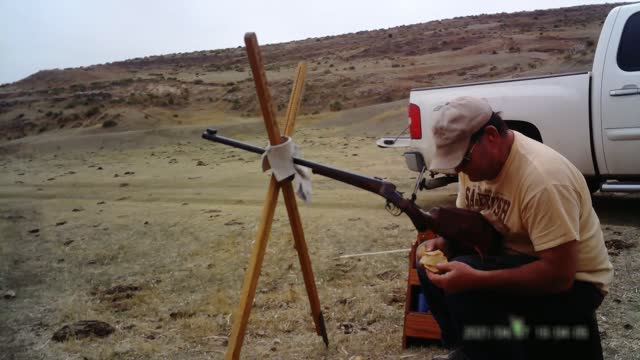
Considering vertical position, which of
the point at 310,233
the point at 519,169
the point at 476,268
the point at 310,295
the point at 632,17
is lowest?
the point at 310,233

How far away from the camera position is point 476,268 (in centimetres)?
259

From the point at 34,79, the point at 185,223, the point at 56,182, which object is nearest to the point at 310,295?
the point at 185,223

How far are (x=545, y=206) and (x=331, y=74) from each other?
103 ft

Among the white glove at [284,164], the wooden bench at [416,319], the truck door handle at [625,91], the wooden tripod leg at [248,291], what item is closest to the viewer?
the wooden tripod leg at [248,291]

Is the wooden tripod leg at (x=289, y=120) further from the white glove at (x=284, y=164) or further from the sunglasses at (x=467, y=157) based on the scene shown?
the sunglasses at (x=467, y=157)

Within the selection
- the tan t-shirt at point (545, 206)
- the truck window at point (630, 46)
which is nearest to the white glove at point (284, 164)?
the tan t-shirt at point (545, 206)

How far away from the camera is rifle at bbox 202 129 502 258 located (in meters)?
2.61

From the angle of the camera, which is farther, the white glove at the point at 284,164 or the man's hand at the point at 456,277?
the white glove at the point at 284,164

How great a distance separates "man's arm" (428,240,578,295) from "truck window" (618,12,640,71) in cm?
393

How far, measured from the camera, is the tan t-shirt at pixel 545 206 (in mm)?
2254

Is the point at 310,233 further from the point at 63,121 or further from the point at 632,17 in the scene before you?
the point at 63,121

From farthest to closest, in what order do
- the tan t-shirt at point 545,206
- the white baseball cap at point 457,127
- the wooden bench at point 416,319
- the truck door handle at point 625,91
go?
the truck door handle at point 625,91
the wooden bench at point 416,319
the white baseball cap at point 457,127
the tan t-shirt at point 545,206

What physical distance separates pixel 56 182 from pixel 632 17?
33.5ft

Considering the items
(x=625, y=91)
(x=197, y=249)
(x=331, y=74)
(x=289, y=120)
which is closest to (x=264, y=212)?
(x=289, y=120)
